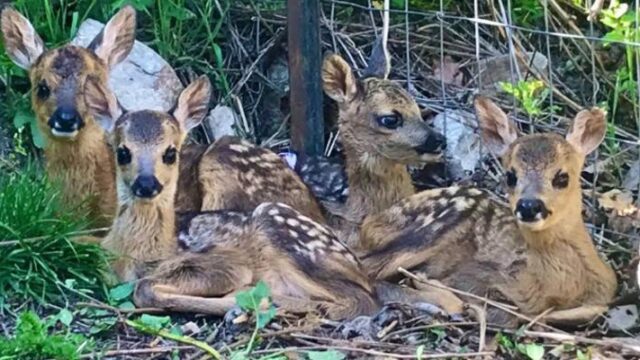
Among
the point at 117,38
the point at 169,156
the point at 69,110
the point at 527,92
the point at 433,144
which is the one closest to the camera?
the point at 169,156

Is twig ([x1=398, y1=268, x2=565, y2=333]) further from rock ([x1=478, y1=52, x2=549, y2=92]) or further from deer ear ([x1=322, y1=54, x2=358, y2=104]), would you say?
rock ([x1=478, y1=52, x2=549, y2=92])

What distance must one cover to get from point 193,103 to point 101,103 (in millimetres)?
410

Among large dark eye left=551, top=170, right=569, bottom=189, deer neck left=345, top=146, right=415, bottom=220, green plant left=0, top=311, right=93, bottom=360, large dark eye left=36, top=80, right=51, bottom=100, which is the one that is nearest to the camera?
green plant left=0, top=311, right=93, bottom=360

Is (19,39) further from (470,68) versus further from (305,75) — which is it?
(470,68)

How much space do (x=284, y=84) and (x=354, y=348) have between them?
3.06m

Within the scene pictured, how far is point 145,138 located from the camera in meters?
6.89

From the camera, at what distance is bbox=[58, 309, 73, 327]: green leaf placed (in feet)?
20.8

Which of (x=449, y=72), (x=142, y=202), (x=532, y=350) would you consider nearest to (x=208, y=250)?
(x=142, y=202)

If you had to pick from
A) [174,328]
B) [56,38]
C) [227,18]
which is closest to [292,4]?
[227,18]

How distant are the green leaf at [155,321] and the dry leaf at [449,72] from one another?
107 inches

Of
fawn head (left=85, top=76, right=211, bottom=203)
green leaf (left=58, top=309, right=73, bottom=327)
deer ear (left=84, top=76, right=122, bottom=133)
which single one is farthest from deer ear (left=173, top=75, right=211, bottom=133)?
green leaf (left=58, top=309, right=73, bottom=327)

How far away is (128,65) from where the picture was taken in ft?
28.4

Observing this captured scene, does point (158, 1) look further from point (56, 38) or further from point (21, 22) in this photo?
point (21, 22)

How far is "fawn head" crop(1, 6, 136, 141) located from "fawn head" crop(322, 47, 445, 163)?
1.03 m
